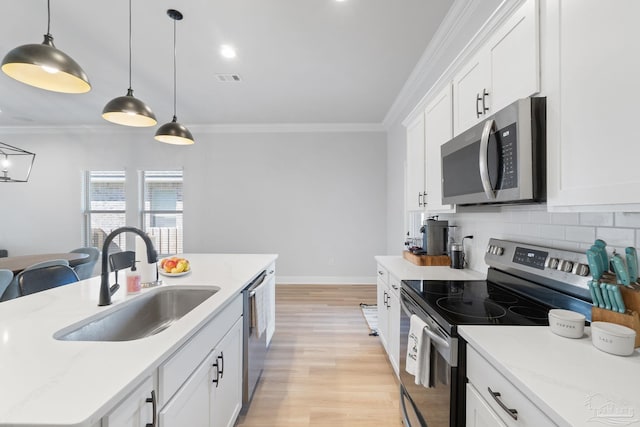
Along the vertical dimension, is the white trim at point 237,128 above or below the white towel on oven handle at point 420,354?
above

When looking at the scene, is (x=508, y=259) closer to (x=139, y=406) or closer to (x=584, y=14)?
(x=584, y=14)

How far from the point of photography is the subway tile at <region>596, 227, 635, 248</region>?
1020mm

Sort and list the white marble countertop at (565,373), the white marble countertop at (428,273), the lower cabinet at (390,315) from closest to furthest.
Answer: the white marble countertop at (565,373)
the white marble countertop at (428,273)
the lower cabinet at (390,315)

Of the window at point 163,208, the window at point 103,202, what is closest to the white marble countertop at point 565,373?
the window at point 163,208

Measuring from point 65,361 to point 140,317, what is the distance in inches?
31.0

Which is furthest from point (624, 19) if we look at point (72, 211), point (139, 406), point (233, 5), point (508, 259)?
point (72, 211)

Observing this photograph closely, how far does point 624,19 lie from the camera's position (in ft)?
2.52

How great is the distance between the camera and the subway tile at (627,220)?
999 mm

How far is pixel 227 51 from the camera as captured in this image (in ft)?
9.32

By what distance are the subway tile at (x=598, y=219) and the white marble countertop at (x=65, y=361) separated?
1.70 metres

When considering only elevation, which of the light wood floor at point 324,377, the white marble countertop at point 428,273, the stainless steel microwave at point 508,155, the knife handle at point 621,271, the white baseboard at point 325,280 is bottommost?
the light wood floor at point 324,377

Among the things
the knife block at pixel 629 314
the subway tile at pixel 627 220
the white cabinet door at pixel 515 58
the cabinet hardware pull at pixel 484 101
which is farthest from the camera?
the cabinet hardware pull at pixel 484 101

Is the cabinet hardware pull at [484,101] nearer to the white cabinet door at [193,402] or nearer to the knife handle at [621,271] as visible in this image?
the knife handle at [621,271]

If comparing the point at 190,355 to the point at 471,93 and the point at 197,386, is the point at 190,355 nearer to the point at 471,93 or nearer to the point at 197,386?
the point at 197,386
